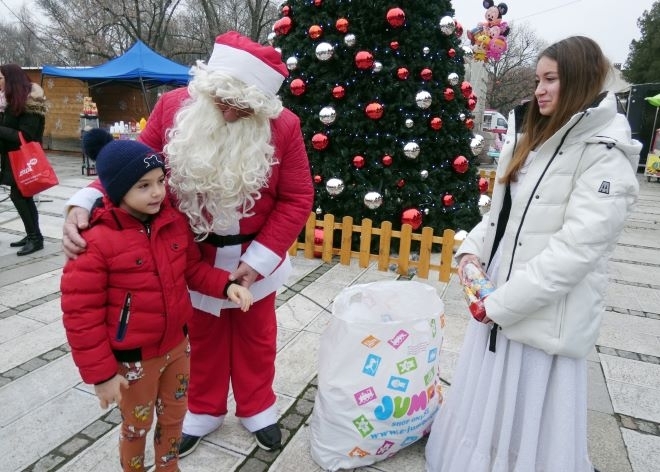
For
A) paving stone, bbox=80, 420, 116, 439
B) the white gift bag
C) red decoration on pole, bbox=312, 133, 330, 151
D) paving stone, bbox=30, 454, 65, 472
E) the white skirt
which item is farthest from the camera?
red decoration on pole, bbox=312, 133, 330, 151

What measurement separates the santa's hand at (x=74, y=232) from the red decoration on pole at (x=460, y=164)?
14.8 feet

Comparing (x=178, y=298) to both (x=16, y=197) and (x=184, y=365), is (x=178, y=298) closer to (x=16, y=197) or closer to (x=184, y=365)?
(x=184, y=365)

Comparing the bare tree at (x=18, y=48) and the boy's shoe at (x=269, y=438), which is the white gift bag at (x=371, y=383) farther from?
the bare tree at (x=18, y=48)

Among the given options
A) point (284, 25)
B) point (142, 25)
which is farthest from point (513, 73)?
point (284, 25)

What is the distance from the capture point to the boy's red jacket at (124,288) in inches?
62.1

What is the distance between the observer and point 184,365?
196 centimetres

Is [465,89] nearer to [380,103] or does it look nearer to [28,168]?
[380,103]

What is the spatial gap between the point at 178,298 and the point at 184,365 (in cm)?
34

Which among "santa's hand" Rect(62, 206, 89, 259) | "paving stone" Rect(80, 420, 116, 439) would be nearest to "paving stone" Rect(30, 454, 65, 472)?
"paving stone" Rect(80, 420, 116, 439)

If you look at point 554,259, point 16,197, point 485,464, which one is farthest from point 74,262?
point 16,197

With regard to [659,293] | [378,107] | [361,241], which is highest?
[378,107]

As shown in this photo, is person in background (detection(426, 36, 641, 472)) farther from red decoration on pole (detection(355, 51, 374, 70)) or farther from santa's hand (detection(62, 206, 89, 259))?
red decoration on pole (detection(355, 51, 374, 70))

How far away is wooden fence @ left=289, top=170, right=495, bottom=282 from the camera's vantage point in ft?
15.8

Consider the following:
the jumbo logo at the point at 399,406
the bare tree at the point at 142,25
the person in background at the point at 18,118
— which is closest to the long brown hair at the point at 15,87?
the person in background at the point at 18,118
